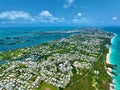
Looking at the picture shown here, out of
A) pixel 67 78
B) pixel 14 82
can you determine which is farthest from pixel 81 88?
pixel 14 82

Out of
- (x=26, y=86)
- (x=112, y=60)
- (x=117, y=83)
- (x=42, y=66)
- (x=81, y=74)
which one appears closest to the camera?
(x=26, y=86)

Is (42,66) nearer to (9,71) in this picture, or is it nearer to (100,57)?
(9,71)

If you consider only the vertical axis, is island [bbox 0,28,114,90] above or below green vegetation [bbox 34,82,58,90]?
above

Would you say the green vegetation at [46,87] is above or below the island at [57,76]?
below

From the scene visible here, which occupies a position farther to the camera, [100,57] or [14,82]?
[100,57]

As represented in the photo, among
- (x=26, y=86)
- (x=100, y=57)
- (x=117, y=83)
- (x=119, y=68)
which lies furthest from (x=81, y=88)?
(x=100, y=57)

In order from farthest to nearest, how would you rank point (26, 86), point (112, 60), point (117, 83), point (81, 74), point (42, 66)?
point (112, 60) < point (42, 66) < point (81, 74) < point (117, 83) < point (26, 86)

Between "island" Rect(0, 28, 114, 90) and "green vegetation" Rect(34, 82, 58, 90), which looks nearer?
"green vegetation" Rect(34, 82, 58, 90)

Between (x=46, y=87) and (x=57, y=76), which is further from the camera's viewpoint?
(x=57, y=76)

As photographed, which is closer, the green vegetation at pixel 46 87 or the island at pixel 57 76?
the green vegetation at pixel 46 87

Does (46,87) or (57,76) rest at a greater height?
(57,76)
